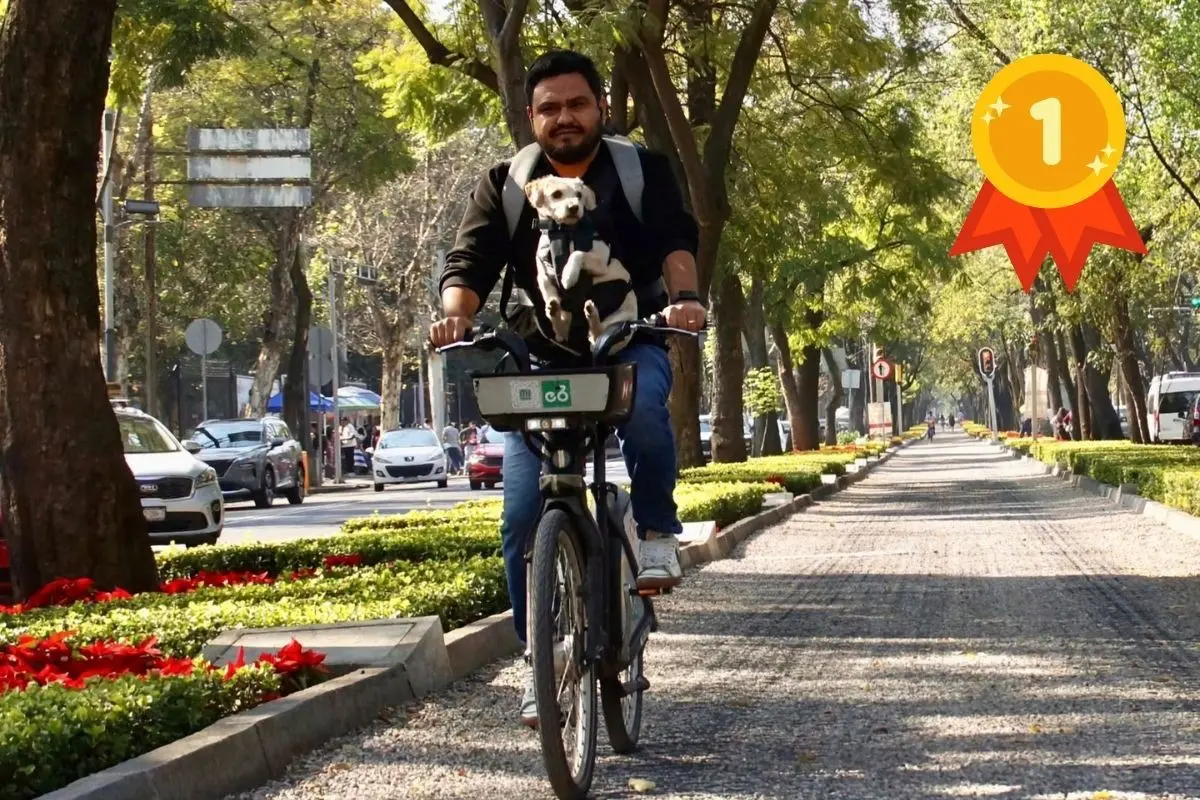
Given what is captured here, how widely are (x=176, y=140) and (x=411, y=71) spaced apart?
2216cm

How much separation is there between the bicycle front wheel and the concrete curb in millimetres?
12165

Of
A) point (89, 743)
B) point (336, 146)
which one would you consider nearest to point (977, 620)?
point (89, 743)

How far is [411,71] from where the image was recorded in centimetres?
2172

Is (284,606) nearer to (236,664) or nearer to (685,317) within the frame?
(236,664)

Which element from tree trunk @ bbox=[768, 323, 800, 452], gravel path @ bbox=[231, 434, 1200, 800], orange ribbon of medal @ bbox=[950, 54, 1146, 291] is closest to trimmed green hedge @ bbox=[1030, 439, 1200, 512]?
orange ribbon of medal @ bbox=[950, 54, 1146, 291]

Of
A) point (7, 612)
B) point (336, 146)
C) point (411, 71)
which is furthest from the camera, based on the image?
point (336, 146)

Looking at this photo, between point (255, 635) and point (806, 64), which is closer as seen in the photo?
point (255, 635)

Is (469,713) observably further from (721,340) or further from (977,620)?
(721,340)

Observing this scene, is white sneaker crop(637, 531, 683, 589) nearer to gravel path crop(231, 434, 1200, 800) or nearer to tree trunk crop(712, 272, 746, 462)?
gravel path crop(231, 434, 1200, 800)

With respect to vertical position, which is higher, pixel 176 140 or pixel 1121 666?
pixel 176 140

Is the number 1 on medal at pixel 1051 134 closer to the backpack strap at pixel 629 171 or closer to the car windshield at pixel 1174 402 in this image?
the backpack strap at pixel 629 171

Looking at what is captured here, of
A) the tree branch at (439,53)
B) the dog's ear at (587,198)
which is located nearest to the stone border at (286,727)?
the dog's ear at (587,198)

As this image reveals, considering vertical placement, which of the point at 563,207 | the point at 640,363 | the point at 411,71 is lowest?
the point at 640,363

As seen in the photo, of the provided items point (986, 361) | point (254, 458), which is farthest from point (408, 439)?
point (986, 361)
